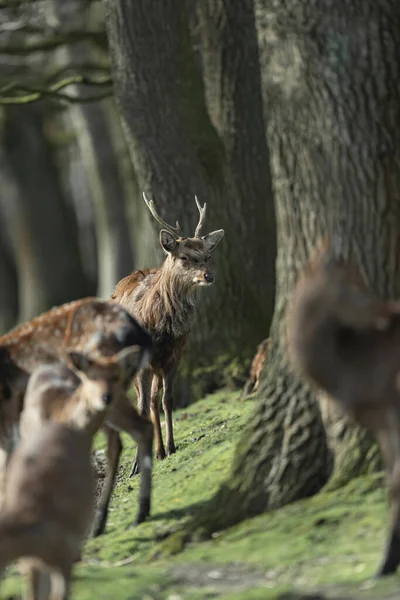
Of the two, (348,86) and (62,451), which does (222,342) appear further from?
(62,451)

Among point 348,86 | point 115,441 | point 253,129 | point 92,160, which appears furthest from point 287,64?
point 92,160

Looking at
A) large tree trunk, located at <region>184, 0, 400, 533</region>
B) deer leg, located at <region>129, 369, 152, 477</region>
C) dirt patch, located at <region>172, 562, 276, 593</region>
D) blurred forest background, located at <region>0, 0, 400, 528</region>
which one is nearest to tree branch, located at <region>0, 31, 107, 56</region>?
blurred forest background, located at <region>0, 0, 400, 528</region>

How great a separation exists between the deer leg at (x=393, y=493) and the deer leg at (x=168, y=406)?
5.00 m

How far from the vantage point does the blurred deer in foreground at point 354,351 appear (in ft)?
24.0

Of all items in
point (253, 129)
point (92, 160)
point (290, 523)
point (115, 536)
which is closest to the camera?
point (290, 523)

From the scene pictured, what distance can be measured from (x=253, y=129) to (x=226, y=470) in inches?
228

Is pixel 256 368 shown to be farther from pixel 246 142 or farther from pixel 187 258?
pixel 246 142

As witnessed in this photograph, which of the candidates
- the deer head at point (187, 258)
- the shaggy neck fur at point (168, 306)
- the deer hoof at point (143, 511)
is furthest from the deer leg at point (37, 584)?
the deer head at point (187, 258)

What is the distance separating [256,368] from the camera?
Answer: 13.6 m

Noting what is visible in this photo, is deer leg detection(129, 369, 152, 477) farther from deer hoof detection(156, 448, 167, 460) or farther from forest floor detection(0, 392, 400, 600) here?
forest floor detection(0, 392, 400, 600)

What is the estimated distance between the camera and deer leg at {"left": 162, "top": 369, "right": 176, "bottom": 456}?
39.9 ft

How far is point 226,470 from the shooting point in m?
10.1

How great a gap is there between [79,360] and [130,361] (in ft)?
1.12

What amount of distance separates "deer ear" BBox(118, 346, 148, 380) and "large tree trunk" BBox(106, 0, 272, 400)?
19.6 feet
